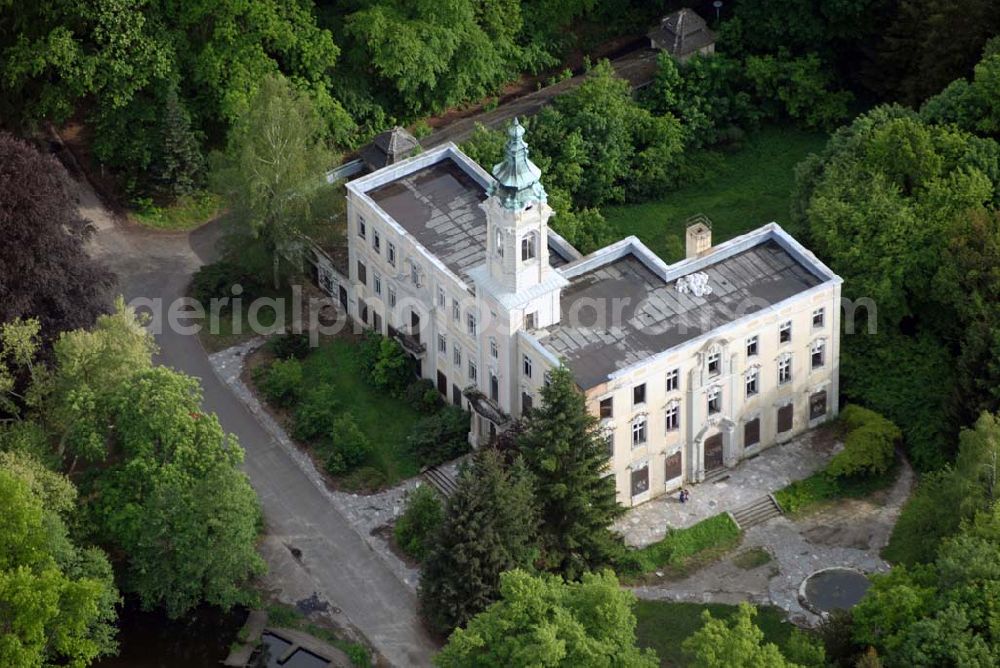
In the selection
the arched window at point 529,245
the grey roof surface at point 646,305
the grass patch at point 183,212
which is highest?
the arched window at point 529,245

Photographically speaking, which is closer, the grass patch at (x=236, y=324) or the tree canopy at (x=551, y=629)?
the tree canopy at (x=551, y=629)

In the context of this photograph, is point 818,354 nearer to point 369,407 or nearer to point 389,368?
point 389,368

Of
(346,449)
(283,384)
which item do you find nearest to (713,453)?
(346,449)

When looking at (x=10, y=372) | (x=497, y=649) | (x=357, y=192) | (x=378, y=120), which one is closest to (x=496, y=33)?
(x=378, y=120)

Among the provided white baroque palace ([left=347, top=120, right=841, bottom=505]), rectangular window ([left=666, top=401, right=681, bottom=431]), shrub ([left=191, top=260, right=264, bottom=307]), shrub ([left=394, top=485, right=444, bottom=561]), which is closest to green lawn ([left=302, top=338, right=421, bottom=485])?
white baroque palace ([left=347, top=120, right=841, bottom=505])

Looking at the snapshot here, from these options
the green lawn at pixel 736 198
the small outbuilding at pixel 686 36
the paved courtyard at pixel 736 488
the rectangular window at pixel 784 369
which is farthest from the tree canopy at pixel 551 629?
the small outbuilding at pixel 686 36

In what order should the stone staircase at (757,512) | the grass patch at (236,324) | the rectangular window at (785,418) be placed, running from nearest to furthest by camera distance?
the stone staircase at (757,512) < the rectangular window at (785,418) < the grass patch at (236,324)

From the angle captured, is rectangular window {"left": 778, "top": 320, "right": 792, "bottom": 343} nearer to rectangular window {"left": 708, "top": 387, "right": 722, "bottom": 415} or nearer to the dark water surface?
rectangular window {"left": 708, "top": 387, "right": 722, "bottom": 415}

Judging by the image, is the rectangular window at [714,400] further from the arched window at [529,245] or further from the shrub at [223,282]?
the shrub at [223,282]
